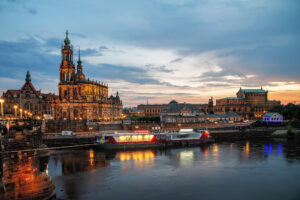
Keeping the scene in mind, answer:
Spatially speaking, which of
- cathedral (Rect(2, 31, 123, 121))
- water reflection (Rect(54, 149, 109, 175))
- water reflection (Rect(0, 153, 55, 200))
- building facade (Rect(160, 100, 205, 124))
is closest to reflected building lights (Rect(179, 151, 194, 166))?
water reflection (Rect(54, 149, 109, 175))

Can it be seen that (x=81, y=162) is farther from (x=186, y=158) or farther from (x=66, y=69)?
(x=66, y=69)

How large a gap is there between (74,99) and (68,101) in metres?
2.95

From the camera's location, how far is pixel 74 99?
346 ft

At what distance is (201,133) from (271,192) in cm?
4338

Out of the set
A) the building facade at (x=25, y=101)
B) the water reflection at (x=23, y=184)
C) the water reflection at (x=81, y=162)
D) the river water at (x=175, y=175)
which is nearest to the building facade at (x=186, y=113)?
the building facade at (x=25, y=101)

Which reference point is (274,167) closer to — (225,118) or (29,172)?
(29,172)

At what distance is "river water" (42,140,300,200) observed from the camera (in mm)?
28766

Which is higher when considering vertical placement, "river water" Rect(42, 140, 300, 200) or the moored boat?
the moored boat

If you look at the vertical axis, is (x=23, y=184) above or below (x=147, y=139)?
above

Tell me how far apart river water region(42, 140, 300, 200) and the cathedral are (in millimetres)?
51928

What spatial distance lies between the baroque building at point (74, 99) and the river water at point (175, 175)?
5165 centimetres

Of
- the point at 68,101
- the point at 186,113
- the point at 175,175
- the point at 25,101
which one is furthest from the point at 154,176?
the point at 25,101

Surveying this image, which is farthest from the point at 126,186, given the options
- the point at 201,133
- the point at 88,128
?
the point at 88,128

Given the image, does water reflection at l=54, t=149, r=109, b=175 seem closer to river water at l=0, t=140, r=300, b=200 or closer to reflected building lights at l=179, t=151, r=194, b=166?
river water at l=0, t=140, r=300, b=200
